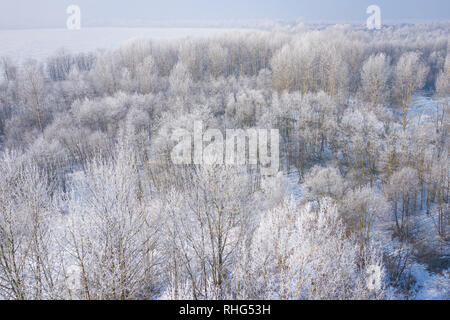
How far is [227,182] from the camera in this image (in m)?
11.8

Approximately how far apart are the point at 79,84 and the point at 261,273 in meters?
46.2

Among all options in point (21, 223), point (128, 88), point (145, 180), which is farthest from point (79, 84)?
point (21, 223)

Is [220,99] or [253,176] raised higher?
[220,99]

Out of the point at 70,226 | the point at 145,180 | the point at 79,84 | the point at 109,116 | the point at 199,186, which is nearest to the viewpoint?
the point at 70,226

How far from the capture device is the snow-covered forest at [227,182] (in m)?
10.0

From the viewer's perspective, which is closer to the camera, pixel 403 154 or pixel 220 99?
pixel 403 154

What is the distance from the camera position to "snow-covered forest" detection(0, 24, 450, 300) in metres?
10.0

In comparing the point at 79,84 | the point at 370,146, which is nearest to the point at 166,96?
the point at 79,84

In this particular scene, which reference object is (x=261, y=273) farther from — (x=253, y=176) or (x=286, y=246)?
(x=253, y=176)

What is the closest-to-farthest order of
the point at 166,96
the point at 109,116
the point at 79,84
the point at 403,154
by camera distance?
1. the point at 403,154
2. the point at 109,116
3. the point at 166,96
4. the point at 79,84

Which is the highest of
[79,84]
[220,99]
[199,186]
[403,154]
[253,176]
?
[79,84]

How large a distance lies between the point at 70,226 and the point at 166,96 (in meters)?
35.5

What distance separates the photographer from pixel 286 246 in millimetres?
11773

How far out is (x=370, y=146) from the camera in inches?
1060
